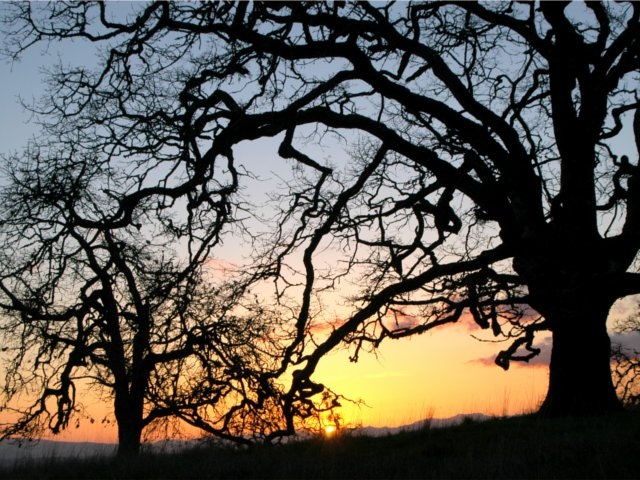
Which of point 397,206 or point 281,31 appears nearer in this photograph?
Answer: point 281,31

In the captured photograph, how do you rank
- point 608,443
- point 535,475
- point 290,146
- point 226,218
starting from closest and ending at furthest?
point 535,475 → point 608,443 → point 290,146 → point 226,218

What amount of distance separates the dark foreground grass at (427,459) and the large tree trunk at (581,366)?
1060 millimetres

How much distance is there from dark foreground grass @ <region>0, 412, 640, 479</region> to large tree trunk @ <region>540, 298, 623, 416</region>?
106cm

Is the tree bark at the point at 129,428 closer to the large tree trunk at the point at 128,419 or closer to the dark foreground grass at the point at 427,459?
the large tree trunk at the point at 128,419

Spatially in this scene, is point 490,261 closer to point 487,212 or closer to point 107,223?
point 487,212

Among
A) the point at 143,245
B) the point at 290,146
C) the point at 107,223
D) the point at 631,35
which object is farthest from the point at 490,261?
the point at 143,245

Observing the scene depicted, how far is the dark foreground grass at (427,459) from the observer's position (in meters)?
7.64

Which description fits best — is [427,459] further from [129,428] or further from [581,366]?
[129,428]

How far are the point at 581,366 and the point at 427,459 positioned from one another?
4.29 meters

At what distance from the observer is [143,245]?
1538cm

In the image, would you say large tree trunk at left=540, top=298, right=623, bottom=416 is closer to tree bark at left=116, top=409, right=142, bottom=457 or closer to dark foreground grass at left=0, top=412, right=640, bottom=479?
dark foreground grass at left=0, top=412, right=640, bottom=479

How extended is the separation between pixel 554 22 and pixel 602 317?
4774 millimetres

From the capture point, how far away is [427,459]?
859 centimetres

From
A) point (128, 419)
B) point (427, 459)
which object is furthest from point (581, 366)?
point (128, 419)
